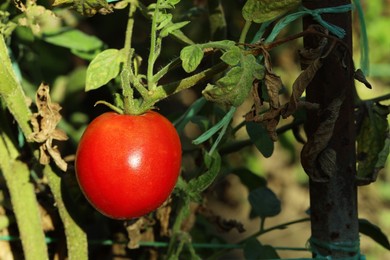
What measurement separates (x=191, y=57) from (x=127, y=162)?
135 mm

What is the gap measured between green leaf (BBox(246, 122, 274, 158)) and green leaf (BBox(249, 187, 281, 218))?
0.26m

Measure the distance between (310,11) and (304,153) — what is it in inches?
7.3

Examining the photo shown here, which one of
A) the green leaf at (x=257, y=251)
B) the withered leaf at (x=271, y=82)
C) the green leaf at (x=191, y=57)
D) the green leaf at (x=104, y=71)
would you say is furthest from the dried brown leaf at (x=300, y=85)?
the green leaf at (x=257, y=251)

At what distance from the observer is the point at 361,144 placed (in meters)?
1.15

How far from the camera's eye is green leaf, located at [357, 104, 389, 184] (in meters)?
1.12

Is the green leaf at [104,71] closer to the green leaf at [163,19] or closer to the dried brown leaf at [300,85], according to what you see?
the green leaf at [163,19]

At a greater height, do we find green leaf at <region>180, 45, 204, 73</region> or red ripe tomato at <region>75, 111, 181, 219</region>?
green leaf at <region>180, 45, 204, 73</region>

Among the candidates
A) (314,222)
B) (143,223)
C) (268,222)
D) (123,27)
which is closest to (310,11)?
(314,222)

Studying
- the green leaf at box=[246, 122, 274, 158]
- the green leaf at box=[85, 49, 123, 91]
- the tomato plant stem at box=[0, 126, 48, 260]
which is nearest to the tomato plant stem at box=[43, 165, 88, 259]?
the tomato plant stem at box=[0, 126, 48, 260]

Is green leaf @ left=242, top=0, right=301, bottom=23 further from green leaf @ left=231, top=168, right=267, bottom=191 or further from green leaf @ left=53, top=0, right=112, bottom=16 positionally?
green leaf @ left=231, top=168, right=267, bottom=191

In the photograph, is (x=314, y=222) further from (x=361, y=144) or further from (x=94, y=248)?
(x=94, y=248)

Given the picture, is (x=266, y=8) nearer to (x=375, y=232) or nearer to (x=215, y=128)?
(x=215, y=128)

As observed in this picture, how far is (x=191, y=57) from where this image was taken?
87 centimetres

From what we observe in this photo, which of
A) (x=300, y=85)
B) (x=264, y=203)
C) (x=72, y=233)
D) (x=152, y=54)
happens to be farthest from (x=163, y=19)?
(x=264, y=203)
